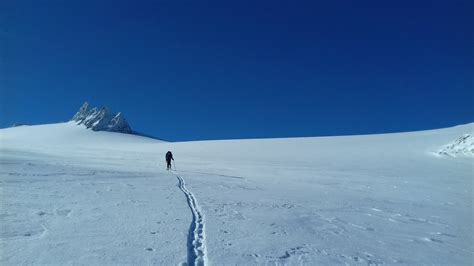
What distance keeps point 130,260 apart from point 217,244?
1.78 metres

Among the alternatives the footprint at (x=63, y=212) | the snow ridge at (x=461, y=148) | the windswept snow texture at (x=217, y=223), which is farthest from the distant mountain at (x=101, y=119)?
the footprint at (x=63, y=212)

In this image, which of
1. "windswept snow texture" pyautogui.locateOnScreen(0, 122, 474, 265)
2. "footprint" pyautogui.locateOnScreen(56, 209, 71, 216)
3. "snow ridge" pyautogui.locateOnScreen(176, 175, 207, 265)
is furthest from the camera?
"footprint" pyautogui.locateOnScreen(56, 209, 71, 216)

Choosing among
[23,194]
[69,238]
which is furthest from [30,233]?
[23,194]

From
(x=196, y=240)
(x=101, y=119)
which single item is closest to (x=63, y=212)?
(x=196, y=240)

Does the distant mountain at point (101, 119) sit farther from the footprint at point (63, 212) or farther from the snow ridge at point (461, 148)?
the footprint at point (63, 212)

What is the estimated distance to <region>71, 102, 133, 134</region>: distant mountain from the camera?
110 m

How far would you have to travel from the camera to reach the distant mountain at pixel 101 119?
361ft

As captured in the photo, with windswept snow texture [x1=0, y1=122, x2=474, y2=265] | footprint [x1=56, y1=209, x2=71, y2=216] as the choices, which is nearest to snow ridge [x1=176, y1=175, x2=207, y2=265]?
windswept snow texture [x1=0, y1=122, x2=474, y2=265]

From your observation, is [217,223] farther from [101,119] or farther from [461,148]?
[101,119]

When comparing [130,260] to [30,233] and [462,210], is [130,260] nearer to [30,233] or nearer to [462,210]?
[30,233]

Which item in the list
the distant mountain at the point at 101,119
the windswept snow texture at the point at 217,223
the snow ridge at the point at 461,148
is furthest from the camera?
the distant mountain at the point at 101,119

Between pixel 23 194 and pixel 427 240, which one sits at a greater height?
pixel 23 194

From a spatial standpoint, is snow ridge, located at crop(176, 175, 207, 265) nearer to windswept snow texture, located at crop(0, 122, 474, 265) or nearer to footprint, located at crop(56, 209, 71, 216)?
windswept snow texture, located at crop(0, 122, 474, 265)

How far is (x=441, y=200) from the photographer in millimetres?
16438
